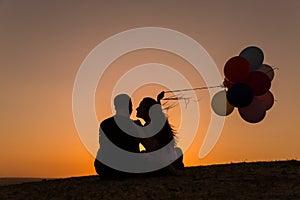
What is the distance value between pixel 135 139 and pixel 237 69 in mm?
2149

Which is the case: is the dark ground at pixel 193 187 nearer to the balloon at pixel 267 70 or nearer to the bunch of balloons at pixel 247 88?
the bunch of balloons at pixel 247 88

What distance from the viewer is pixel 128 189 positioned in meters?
7.39

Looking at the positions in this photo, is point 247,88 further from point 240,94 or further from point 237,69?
point 237,69

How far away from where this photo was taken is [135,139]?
27.4 ft

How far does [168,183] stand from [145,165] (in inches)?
29.6

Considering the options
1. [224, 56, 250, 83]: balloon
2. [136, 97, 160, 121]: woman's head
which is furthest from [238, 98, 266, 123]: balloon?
[136, 97, 160, 121]: woman's head

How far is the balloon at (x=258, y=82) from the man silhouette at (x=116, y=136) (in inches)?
85.2

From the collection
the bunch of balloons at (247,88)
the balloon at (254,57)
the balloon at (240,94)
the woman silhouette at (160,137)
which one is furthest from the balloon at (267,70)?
the woman silhouette at (160,137)

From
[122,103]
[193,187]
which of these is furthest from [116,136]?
[193,187]

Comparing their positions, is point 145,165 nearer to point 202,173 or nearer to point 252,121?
point 202,173

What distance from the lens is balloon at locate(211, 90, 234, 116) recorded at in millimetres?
9375

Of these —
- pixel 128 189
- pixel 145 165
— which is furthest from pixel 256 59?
pixel 128 189

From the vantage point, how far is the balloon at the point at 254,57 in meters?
9.34

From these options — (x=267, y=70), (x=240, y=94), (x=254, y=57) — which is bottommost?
(x=240, y=94)
